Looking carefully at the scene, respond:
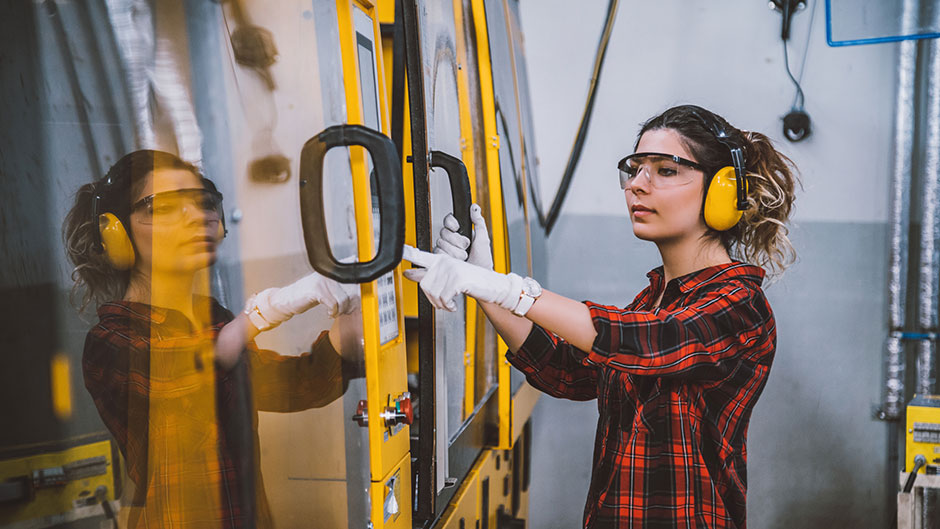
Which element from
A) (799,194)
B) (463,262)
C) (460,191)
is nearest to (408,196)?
(460,191)

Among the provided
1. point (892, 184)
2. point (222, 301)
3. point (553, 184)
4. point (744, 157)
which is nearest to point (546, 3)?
point (553, 184)

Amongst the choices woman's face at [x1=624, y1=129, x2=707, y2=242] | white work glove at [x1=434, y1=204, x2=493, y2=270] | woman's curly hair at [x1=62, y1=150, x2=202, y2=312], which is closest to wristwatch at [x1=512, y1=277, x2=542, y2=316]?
white work glove at [x1=434, y1=204, x2=493, y2=270]

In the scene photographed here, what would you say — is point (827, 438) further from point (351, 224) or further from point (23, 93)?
point (23, 93)

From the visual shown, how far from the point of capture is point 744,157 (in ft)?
5.31

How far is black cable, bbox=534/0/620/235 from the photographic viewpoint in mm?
3293

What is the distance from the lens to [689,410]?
1.49 metres

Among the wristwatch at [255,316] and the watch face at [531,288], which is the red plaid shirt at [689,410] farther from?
the wristwatch at [255,316]

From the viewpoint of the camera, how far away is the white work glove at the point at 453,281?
50.3 inches

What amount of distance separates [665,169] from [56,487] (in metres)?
1.33

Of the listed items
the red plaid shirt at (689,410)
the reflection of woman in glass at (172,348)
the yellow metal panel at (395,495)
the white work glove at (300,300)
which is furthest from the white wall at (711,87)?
the reflection of woman in glass at (172,348)

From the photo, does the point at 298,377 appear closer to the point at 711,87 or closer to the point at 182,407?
the point at 182,407

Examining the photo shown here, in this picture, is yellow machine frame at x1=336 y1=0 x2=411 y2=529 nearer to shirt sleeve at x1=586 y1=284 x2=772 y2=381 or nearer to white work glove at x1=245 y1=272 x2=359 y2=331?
white work glove at x1=245 y1=272 x2=359 y2=331

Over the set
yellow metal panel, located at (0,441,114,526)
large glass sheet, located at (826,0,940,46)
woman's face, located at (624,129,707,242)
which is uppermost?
large glass sheet, located at (826,0,940,46)

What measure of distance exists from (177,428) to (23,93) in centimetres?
39
